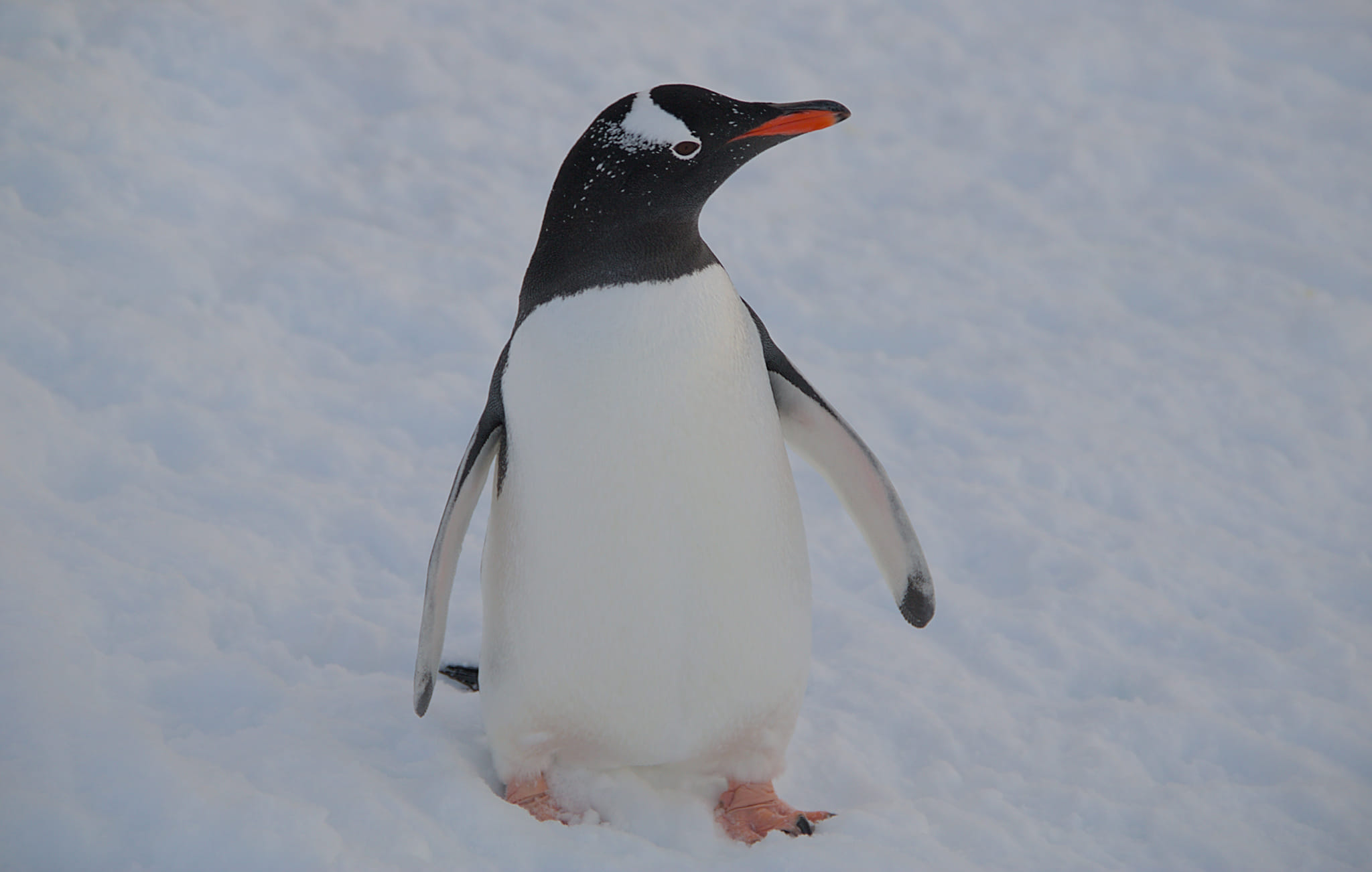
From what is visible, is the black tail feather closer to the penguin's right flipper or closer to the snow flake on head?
the penguin's right flipper

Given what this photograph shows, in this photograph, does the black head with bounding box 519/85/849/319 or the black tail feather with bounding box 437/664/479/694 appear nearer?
the black head with bounding box 519/85/849/319

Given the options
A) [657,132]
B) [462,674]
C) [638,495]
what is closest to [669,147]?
[657,132]

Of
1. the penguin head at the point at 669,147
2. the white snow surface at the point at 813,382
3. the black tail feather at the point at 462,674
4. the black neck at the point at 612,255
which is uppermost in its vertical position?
the penguin head at the point at 669,147

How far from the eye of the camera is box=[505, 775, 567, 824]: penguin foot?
1777 mm

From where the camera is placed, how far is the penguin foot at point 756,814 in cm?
180

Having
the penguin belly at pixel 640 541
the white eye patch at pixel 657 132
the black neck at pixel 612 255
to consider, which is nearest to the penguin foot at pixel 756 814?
the penguin belly at pixel 640 541

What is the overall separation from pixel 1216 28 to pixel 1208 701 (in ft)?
12.5

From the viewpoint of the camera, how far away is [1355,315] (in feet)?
11.8

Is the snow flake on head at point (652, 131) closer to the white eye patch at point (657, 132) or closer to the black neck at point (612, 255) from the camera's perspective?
the white eye patch at point (657, 132)

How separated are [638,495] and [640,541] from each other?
7cm

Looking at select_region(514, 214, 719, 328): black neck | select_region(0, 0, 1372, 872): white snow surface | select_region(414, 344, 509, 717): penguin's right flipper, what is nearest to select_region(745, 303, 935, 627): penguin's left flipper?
select_region(514, 214, 719, 328): black neck

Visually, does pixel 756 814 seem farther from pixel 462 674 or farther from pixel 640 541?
pixel 462 674

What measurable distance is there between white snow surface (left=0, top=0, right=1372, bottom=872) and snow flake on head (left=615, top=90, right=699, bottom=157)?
1.04 meters

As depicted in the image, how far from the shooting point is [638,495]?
5.45ft
